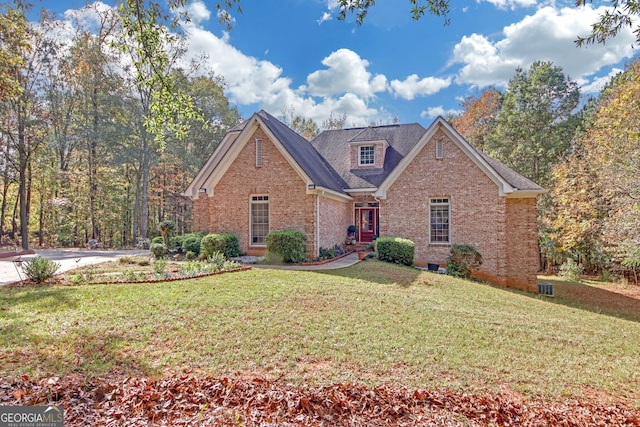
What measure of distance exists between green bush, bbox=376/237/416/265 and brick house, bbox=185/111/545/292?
131 centimetres

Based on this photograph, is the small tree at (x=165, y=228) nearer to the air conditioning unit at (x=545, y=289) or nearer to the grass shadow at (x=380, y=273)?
the grass shadow at (x=380, y=273)

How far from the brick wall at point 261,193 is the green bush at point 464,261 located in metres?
5.92

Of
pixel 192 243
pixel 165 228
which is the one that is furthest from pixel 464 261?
pixel 165 228

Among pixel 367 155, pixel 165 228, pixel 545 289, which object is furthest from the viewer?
pixel 367 155

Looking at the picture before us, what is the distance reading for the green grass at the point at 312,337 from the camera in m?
4.85

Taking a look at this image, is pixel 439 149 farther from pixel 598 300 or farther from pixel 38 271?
pixel 38 271

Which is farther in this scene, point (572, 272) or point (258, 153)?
point (572, 272)

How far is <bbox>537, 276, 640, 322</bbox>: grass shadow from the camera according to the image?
38.5 feet

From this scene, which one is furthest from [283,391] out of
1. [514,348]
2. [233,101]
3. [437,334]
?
[233,101]

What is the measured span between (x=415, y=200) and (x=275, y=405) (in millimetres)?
13175

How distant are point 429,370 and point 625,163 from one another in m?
14.2

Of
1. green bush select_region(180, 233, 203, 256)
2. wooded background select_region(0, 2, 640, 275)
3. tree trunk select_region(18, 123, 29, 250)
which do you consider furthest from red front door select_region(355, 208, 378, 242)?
tree trunk select_region(18, 123, 29, 250)

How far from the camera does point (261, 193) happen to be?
1545cm

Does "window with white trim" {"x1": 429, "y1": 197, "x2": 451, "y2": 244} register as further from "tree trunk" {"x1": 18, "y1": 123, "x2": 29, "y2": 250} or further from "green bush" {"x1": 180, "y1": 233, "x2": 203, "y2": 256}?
"tree trunk" {"x1": 18, "y1": 123, "x2": 29, "y2": 250}
